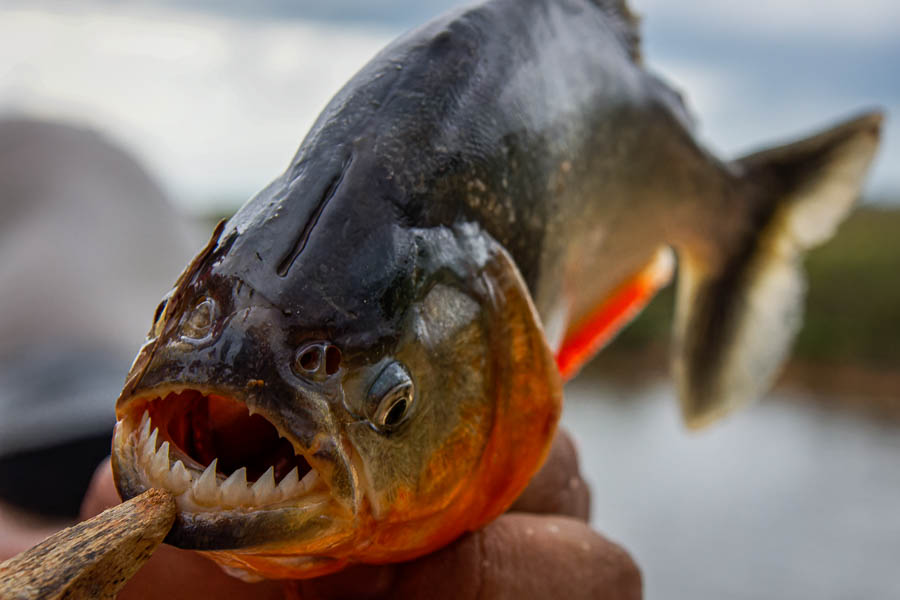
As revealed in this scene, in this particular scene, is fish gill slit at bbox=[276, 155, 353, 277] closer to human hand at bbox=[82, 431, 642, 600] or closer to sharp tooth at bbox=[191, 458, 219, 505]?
sharp tooth at bbox=[191, 458, 219, 505]

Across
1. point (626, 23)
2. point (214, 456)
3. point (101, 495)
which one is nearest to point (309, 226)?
point (214, 456)

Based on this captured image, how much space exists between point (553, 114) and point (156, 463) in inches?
24.5

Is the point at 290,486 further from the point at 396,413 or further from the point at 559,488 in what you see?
the point at 559,488

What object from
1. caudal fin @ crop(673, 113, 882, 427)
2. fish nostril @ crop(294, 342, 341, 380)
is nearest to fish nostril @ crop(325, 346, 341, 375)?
fish nostril @ crop(294, 342, 341, 380)

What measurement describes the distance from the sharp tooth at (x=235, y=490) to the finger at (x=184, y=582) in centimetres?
25

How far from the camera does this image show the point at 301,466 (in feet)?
2.70

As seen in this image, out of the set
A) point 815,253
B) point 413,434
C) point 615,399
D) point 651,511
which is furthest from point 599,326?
point 815,253

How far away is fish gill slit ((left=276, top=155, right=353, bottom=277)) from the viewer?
83 centimetres

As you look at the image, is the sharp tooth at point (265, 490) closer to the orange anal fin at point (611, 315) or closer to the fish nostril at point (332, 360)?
the fish nostril at point (332, 360)

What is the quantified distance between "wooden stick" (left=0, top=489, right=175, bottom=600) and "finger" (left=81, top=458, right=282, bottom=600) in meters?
0.23

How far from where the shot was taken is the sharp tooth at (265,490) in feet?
2.48

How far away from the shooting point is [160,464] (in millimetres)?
760

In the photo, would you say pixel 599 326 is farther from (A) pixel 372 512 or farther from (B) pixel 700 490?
(B) pixel 700 490

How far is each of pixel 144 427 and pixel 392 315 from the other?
0.23 meters
